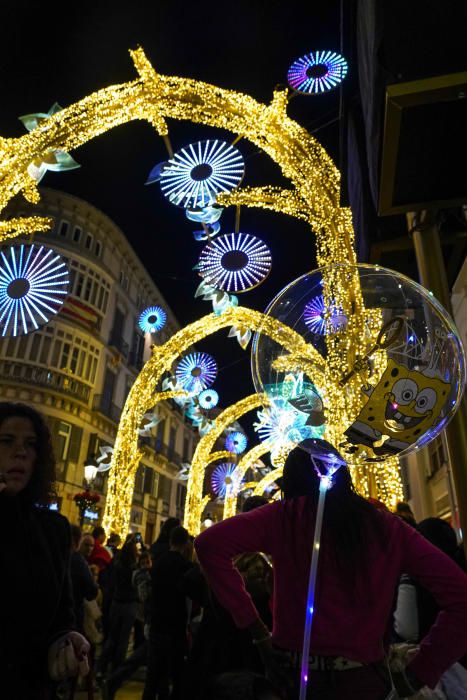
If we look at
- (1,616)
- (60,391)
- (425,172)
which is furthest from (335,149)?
(60,391)

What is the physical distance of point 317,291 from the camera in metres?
2.09

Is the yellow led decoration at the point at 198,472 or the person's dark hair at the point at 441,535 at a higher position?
the yellow led decoration at the point at 198,472

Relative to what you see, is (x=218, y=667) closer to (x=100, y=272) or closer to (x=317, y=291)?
(x=317, y=291)

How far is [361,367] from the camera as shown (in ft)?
6.10

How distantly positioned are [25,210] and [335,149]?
1825cm

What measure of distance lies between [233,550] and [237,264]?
535 cm

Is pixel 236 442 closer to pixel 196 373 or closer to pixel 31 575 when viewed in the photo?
pixel 196 373

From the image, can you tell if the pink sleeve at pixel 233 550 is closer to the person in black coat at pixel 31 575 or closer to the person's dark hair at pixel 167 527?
the person in black coat at pixel 31 575

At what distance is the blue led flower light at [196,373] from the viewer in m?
13.3

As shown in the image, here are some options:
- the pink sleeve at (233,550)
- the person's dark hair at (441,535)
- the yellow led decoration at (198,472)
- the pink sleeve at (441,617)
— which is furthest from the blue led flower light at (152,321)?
the pink sleeve at (441,617)

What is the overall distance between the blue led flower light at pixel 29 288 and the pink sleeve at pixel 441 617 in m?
4.00

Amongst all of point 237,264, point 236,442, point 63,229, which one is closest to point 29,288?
point 237,264

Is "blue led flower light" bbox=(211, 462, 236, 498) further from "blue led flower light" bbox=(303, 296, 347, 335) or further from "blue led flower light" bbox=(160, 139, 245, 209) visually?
"blue led flower light" bbox=(303, 296, 347, 335)

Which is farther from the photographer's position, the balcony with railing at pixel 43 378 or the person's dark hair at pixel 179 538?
the balcony with railing at pixel 43 378
